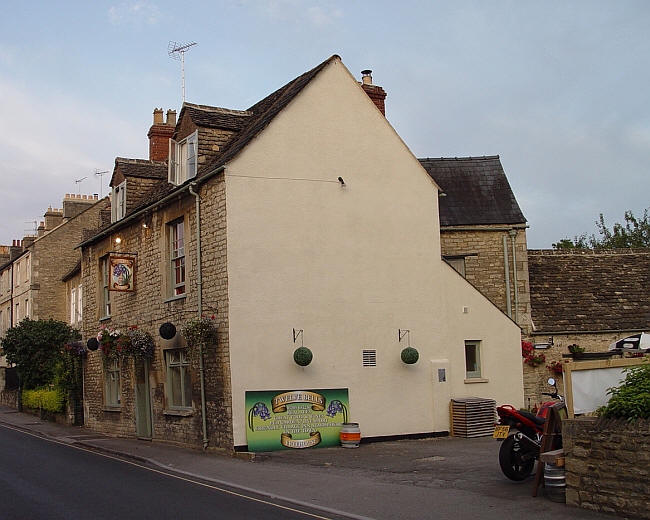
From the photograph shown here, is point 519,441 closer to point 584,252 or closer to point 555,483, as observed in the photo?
point 555,483

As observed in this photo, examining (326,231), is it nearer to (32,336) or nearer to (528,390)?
(528,390)

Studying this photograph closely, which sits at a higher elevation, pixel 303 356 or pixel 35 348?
pixel 35 348

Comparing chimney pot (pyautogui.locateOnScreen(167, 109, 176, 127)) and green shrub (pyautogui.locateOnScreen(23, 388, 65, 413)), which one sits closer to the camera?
chimney pot (pyautogui.locateOnScreen(167, 109, 176, 127))

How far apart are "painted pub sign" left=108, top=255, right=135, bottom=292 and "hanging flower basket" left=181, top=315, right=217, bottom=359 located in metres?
4.90

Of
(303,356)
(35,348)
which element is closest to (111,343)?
(303,356)

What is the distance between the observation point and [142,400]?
22.0 meters

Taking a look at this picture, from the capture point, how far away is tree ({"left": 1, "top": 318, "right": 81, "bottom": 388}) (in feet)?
116

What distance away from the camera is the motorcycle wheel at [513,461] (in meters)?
11.7

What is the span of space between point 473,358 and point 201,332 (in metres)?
7.85

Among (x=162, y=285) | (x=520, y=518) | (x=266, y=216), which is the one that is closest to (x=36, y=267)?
(x=162, y=285)

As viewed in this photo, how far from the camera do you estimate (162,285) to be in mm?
20391

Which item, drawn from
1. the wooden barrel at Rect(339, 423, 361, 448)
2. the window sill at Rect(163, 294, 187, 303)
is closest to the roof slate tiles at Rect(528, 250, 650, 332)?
the wooden barrel at Rect(339, 423, 361, 448)

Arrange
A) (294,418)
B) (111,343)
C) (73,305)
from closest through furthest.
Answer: (294,418) < (111,343) < (73,305)

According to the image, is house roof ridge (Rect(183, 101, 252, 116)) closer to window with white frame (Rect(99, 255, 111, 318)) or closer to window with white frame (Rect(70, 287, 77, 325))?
window with white frame (Rect(99, 255, 111, 318))
